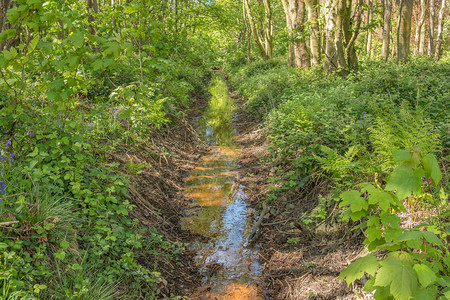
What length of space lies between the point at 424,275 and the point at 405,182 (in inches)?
22.0

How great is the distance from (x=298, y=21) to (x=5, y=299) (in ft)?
47.2

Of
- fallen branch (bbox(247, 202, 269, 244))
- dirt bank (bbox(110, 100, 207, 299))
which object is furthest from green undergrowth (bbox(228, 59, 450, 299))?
dirt bank (bbox(110, 100, 207, 299))

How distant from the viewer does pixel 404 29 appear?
1330cm

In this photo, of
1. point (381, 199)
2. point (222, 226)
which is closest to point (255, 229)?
point (222, 226)

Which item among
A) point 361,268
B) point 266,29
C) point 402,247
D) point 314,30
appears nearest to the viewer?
point 361,268

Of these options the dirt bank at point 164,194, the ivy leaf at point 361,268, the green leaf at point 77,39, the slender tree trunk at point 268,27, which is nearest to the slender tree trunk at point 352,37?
the dirt bank at point 164,194

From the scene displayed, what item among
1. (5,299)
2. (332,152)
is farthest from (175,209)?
(5,299)

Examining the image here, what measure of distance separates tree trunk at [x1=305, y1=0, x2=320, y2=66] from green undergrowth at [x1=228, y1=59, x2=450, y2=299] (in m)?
2.83

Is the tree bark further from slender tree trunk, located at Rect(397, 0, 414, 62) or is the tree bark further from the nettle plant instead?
the nettle plant

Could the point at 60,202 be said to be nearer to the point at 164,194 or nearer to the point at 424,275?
the point at 164,194

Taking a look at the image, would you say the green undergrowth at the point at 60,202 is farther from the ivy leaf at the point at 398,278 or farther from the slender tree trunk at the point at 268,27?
the slender tree trunk at the point at 268,27

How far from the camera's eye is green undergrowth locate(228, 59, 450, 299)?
2.08m

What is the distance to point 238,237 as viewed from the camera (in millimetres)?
5129

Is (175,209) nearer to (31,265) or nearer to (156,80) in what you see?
(31,265)
